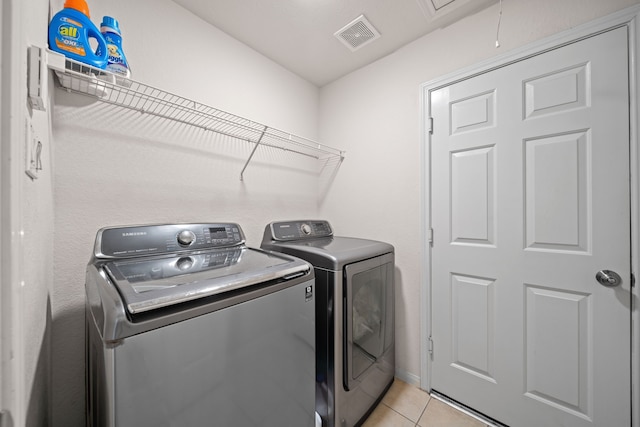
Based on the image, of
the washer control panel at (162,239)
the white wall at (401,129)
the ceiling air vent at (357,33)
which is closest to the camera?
the washer control panel at (162,239)

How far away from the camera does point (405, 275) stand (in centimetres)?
190

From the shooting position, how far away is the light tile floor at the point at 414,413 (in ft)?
4.95

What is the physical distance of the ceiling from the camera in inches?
60.2

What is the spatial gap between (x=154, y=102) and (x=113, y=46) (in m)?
0.31

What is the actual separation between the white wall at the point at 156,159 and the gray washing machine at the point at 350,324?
18.9 inches

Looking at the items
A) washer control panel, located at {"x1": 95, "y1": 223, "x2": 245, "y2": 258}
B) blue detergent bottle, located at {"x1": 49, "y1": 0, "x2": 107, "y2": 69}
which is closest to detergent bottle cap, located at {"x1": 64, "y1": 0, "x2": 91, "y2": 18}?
blue detergent bottle, located at {"x1": 49, "y1": 0, "x2": 107, "y2": 69}

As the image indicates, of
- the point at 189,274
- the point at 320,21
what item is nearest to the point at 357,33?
the point at 320,21

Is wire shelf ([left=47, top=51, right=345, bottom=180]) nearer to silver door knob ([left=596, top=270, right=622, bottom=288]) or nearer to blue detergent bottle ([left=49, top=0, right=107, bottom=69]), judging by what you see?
blue detergent bottle ([left=49, top=0, right=107, bottom=69])

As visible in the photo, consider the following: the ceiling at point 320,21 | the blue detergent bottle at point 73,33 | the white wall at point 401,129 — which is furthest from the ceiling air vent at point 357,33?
the blue detergent bottle at point 73,33

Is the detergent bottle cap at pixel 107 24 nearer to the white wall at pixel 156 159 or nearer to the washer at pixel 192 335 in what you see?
the white wall at pixel 156 159

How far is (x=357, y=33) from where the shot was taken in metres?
1.77

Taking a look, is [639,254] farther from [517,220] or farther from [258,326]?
[258,326]

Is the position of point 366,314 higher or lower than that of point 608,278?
lower

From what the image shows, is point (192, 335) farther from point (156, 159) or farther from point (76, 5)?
point (76, 5)
